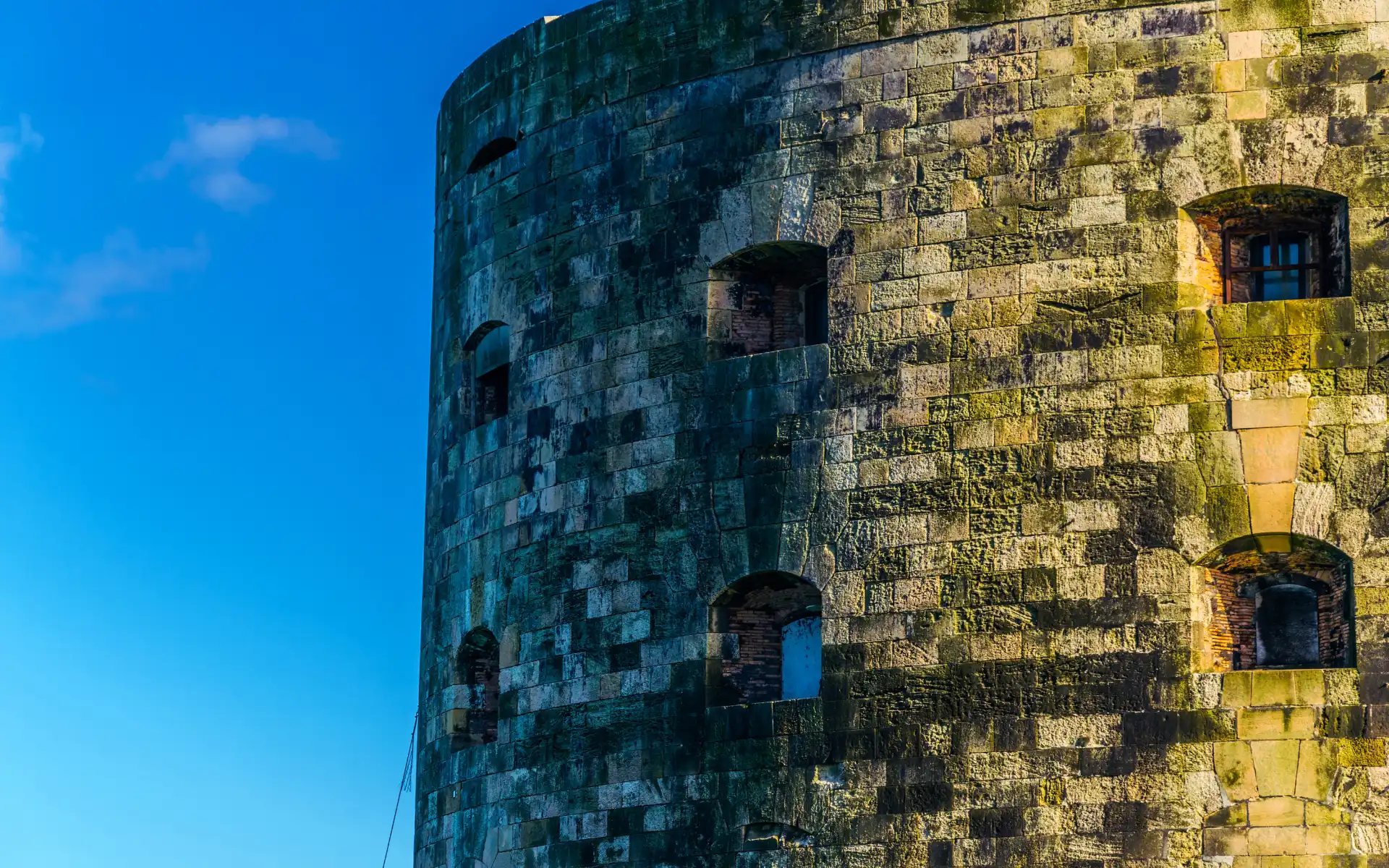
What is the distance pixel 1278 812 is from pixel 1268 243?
440 cm

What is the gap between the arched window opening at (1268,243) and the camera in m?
18.9

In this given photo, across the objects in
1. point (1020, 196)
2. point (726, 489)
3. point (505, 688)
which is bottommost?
point (505, 688)

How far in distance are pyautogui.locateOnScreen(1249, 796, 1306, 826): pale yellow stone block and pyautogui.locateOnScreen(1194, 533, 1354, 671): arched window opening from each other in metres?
1.07

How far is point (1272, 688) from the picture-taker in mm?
17953

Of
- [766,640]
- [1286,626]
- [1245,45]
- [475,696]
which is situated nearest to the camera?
[1286,626]

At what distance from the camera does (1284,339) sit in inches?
731

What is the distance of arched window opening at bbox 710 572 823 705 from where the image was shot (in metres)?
20.0

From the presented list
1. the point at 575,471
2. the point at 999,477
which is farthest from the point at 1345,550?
the point at 575,471

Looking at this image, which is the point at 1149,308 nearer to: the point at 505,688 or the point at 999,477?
the point at 999,477

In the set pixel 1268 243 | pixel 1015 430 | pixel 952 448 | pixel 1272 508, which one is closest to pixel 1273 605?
pixel 1272 508

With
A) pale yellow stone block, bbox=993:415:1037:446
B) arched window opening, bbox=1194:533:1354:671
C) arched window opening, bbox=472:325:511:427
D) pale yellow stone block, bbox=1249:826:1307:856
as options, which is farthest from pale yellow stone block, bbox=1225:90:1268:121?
arched window opening, bbox=472:325:511:427

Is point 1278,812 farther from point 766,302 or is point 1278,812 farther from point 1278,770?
point 766,302

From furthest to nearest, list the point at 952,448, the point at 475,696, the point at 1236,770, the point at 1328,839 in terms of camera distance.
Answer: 1. the point at 475,696
2. the point at 952,448
3. the point at 1236,770
4. the point at 1328,839

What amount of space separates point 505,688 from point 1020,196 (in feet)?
20.2
